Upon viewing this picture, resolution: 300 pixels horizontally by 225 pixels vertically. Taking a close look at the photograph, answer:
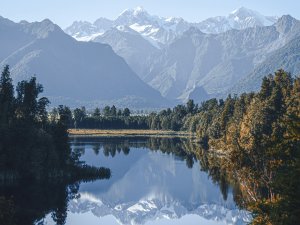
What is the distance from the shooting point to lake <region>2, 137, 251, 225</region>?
86.9 metres

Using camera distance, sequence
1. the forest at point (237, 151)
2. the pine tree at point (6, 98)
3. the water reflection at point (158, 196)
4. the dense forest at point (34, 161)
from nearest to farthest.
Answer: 1. the forest at point (237, 151)
2. the water reflection at point (158, 196)
3. the dense forest at point (34, 161)
4. the pine tree at point (6, 98)

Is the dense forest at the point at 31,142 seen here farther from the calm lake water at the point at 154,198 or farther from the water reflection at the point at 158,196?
the water reflection at the point at 158,196

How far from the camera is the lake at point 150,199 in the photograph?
86950 mm

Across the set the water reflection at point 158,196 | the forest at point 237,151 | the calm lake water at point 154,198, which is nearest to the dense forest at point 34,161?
the forest at point 237,151

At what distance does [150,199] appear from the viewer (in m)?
107

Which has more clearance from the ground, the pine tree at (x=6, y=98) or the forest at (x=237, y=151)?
the pine tree at (x=6, y=98)

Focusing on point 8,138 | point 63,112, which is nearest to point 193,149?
point 63,112

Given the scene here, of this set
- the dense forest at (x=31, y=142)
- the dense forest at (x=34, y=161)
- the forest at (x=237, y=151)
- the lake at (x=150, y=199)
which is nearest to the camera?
the forest at (x=237, y=151)

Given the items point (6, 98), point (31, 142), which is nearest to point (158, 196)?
point (31, 142)

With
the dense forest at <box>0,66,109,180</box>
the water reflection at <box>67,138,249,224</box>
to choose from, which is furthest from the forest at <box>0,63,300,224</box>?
the water reflection at <box>67,138,249,224</box>

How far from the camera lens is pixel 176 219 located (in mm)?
89812

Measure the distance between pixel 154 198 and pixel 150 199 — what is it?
1.20 meters

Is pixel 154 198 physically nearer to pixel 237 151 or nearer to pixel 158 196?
pixel 158 196

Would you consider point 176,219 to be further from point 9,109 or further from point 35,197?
point 9,109
